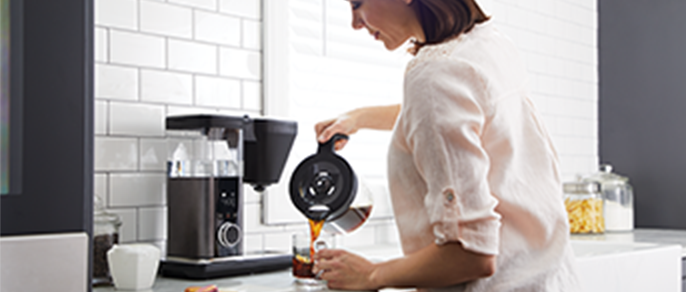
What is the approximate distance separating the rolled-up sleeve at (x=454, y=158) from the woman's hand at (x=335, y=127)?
0.47 metres

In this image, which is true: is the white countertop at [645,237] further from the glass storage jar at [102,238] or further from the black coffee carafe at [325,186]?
the glass storage jar at [102,238]

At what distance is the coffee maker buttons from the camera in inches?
61.9

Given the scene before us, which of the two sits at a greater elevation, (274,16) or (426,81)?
(274,16)

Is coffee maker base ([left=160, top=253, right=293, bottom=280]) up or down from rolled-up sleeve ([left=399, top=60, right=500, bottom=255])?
down

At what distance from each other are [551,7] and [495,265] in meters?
2.32

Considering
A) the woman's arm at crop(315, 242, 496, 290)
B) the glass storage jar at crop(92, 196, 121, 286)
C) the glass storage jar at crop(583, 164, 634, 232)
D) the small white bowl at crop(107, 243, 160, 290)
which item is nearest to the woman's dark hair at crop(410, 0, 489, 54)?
the woman's arm at crop(315, 242, 496, 290)

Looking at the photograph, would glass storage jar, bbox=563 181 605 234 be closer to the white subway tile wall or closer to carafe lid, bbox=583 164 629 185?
carafe lid, bbox=583 164 629 185

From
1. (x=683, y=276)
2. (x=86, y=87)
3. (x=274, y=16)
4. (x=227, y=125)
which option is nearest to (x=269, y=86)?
(x=274, y=16)

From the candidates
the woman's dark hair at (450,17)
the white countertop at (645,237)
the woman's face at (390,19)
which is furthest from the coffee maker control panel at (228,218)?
the white countertop at (645,237)

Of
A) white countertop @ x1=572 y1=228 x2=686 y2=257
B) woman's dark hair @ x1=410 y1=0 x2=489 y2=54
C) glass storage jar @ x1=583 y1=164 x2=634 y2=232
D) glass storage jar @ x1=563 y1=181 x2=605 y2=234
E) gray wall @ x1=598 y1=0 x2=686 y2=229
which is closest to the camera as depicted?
woman's dark hair @ x1=410 y1=0 x2=489 y2=54

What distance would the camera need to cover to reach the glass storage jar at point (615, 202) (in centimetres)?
278

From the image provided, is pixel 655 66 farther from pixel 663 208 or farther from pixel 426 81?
pixel 426 81

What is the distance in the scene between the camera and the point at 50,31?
0.89 m

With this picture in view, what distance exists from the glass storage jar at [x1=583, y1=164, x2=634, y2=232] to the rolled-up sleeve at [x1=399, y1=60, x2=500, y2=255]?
1.99 metres
